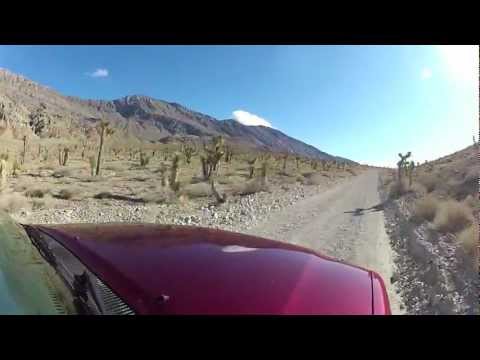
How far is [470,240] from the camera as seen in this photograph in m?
7.38

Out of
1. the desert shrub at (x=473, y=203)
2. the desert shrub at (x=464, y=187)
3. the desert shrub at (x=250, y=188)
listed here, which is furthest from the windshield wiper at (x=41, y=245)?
the desert shrub at (x=250, y=188)

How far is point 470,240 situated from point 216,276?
22.3ft

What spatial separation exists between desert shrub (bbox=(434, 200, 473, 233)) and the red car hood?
25.1ft

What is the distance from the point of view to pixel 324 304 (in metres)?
1.85

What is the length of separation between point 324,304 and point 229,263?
771mm

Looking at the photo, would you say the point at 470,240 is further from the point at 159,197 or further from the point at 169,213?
the point at 159,197

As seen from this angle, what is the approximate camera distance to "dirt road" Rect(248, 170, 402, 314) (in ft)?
24.0

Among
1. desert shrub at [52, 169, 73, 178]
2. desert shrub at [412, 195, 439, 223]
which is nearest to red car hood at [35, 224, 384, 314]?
desert shrub at [412, 195, 439, 223]

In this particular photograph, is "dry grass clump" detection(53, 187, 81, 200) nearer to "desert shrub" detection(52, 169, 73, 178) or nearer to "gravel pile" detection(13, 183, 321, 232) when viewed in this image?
"gravel pile" detection(13, 183, 321, 232)
